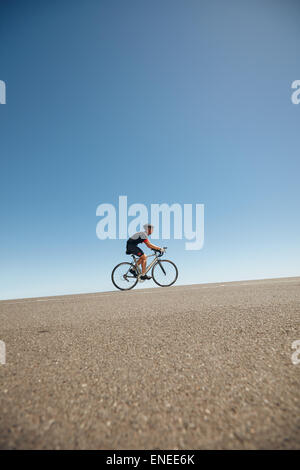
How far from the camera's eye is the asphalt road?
98 centimetres

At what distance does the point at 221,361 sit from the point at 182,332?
2.40ft

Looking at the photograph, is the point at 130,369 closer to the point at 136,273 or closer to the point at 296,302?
the point at 296,302

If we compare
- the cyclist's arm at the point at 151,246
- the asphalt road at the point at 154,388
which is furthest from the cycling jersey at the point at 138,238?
the asphalt road at the point at 154,388

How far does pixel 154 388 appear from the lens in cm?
135

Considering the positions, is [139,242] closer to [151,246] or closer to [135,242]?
[135,242]

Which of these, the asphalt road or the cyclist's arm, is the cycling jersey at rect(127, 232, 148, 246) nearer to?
the cyclist's arm

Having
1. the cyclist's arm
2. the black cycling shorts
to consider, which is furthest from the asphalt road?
the black cycling shorts

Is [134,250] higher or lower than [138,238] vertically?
lower

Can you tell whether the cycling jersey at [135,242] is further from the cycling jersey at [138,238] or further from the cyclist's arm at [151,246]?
the cyclist's arm at [151,246]

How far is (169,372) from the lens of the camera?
153 cm

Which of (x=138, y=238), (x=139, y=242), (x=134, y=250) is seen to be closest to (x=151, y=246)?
(x=139, y=242)

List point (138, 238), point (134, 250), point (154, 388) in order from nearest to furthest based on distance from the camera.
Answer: point (154, 388)
point (138, 238)
point (134, 250)
